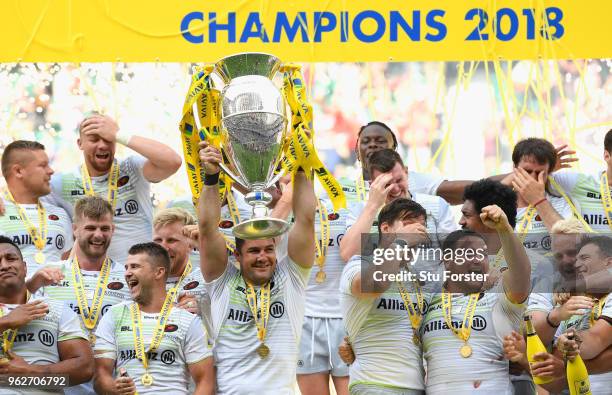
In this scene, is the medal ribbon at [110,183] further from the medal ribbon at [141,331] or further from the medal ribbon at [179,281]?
the medal ribbon at [141,331]

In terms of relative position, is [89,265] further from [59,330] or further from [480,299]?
[480,299]

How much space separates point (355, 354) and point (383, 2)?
236 cm

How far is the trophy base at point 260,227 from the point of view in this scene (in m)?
4.75

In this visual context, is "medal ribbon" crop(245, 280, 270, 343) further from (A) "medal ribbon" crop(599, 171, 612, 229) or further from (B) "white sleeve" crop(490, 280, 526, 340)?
→ (A) "medal ribbon" crop(599, 171, 612, 229)

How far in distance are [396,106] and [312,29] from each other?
4.05ft

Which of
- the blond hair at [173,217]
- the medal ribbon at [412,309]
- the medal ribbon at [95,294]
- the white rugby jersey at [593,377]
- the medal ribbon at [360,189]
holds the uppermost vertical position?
the medal ribbon at [360,189]

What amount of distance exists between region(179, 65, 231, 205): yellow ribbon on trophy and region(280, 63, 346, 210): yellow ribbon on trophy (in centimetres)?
28

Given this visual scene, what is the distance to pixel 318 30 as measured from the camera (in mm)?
7242

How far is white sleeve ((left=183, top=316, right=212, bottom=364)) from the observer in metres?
5.73

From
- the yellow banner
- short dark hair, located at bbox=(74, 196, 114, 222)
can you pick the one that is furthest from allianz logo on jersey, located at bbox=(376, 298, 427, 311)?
the yellow banner

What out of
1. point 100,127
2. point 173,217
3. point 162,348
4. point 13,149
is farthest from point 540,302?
point 13,149

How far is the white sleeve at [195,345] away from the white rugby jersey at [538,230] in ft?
5.35

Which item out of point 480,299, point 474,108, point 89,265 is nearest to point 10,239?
point 89,265

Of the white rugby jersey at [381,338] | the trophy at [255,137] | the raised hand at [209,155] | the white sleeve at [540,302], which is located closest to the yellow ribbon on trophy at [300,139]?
the trophy at [255,137]
